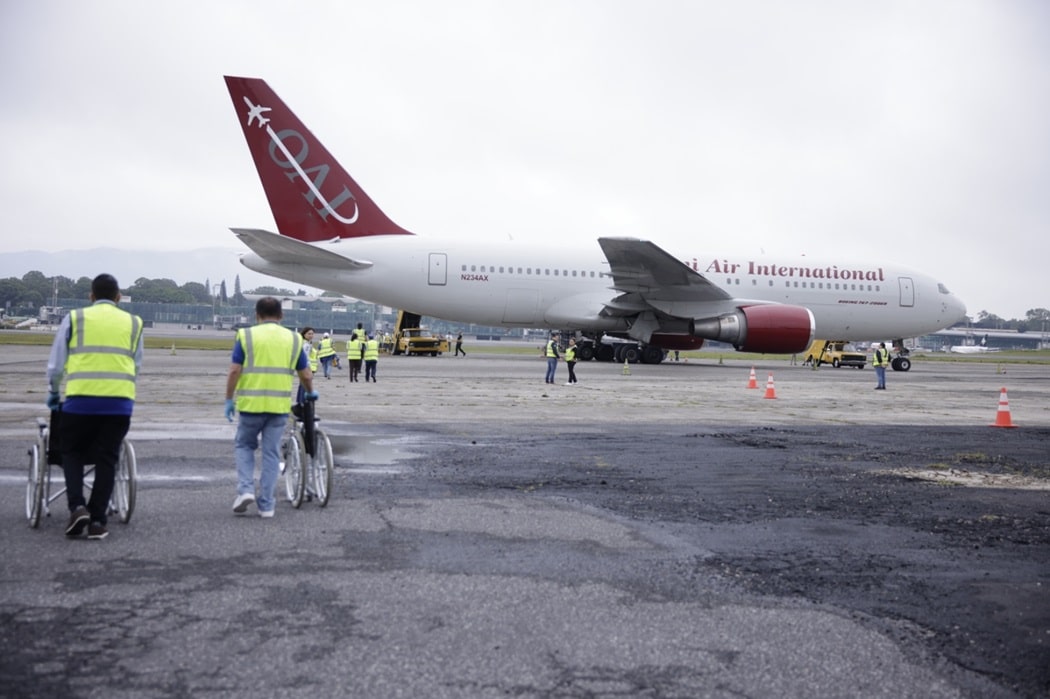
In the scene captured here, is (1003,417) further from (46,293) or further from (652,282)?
(46,293)

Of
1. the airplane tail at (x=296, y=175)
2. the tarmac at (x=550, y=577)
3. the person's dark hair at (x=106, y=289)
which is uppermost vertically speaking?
the airplane tail at (x=296, y=175)

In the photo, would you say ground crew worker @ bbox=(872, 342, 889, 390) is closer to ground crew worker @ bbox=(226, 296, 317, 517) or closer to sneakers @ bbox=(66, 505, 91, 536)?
ground crew worker @ bbox=(226, 296, 317, 517)

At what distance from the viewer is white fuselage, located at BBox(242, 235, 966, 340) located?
3098 centimetres

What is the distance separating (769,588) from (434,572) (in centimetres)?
190

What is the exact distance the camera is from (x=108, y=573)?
17.5 feet

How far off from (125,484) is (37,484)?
61cm

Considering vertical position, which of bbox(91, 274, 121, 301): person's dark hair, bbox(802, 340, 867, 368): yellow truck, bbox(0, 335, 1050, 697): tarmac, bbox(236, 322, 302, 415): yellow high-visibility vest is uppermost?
bbox(91, 274, 121, 301): person's dark hair

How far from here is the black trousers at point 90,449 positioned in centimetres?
644

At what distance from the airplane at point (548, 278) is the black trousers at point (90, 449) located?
21.1 m

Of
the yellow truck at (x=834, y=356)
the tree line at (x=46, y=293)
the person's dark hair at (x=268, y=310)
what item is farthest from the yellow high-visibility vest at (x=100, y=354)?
the tree line at (x=46, y=293)

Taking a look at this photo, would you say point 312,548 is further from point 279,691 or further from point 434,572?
point 279,691

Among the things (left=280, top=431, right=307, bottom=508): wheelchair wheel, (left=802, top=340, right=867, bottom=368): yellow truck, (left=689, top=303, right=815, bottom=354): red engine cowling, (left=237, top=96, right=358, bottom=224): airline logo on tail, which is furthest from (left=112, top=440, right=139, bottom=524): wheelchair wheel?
(left=802, top=340, right=867, bottom=368): yellow truck

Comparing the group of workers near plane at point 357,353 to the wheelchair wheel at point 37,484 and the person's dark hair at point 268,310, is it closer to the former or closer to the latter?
the person's dark hair at point 268,310

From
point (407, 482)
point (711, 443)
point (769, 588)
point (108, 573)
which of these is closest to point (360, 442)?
point (407, 482)
